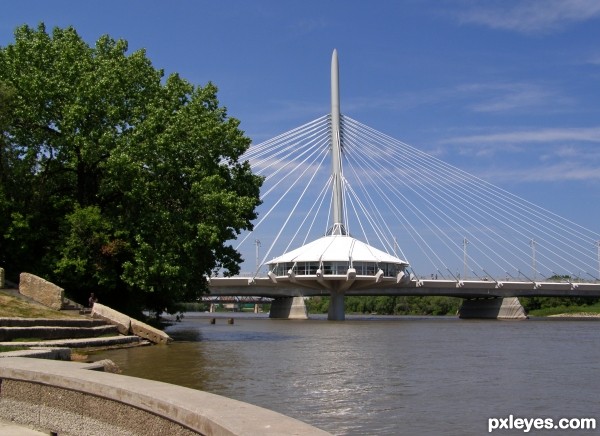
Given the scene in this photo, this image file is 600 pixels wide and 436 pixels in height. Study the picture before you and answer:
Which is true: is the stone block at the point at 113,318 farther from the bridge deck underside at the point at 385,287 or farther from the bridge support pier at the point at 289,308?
the bridge support pier at the point at 289,308

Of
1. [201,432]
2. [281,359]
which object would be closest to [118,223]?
[281,359]

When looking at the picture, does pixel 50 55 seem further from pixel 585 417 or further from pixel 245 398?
pixel 585 417

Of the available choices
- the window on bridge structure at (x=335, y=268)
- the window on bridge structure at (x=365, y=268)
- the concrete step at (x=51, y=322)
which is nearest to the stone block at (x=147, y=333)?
the concrete step at (x=51, y=322)

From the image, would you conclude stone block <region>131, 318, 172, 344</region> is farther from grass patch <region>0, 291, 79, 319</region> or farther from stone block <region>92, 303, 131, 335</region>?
grass patch <region>0, 291, 79, 319</region>

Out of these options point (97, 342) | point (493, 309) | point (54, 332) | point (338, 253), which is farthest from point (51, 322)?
point (493, 309)

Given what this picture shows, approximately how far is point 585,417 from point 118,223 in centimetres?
2348

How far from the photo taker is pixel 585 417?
1191 cm

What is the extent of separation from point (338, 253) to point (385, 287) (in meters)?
9.27

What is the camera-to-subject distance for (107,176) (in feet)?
107

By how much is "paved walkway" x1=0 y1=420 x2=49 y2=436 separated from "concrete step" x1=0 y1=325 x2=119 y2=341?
10193 mm

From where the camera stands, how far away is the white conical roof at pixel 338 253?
81750 mm

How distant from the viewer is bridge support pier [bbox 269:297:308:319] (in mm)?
98625

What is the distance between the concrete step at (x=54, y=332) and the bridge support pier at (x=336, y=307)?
58.8 m

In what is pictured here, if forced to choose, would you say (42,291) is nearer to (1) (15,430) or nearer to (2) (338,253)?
(1) (15,430)
